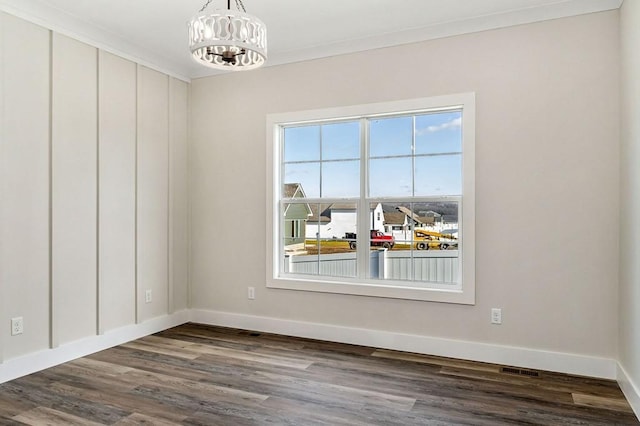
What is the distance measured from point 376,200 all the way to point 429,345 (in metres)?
1.32

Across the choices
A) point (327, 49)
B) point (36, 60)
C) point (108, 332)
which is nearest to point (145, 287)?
point (108, 332)

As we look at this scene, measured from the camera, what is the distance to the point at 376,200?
156 inches

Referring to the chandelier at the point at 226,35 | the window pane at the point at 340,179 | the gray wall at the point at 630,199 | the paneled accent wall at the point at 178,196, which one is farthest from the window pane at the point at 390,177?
the paneled accent wall at the point at 178,196

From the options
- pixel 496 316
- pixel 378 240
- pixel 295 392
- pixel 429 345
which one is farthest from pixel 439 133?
pixel 295 392

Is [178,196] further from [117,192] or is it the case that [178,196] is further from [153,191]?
[117,192]

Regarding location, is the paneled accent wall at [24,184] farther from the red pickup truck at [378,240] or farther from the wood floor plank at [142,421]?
the red pickup truck at [378,240]

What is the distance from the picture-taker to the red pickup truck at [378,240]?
12.8 ft

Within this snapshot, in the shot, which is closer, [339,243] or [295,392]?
[295,392]

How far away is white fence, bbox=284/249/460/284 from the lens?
371cm

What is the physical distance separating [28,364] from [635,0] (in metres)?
4.73

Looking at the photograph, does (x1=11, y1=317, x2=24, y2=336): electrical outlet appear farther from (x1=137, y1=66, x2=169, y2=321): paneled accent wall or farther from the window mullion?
the window mullion

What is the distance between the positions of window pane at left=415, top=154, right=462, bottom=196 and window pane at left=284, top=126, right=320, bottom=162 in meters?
1.01

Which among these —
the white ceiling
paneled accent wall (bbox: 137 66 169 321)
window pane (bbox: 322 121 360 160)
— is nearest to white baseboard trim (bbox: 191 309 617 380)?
paneled accent wall (bbox: 137 66 169 321)

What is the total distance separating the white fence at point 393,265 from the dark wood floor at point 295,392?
26.4 inches
